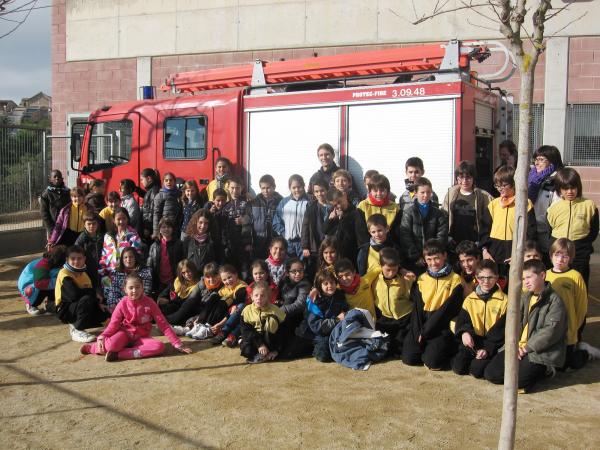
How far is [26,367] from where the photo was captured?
5695 millimetres

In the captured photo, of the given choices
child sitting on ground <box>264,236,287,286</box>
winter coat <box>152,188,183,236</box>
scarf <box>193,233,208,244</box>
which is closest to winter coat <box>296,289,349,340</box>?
child sitting on ground <box>264,236,287,286</box>

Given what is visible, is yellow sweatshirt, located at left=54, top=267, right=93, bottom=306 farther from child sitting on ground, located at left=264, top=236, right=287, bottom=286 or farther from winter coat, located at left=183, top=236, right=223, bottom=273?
child sitting on ground, located at left=264, top=236, right=287, bottom=286

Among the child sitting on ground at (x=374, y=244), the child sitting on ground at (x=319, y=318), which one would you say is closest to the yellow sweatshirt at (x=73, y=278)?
the child sitting on ground at (x=319, y=318)

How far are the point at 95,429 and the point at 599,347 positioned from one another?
180 inches

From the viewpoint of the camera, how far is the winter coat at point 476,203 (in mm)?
6516

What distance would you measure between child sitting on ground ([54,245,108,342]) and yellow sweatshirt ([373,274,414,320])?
2.84 meters

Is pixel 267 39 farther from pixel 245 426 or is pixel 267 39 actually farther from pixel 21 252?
pixel 245 426

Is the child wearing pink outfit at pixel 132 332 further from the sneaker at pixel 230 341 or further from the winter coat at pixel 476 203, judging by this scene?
the winter coat at pixel 476 203

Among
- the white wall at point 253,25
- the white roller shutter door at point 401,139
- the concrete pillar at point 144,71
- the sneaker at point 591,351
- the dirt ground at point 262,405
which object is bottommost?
the dirt ground at point 262,405

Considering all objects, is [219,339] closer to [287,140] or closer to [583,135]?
[287,140]

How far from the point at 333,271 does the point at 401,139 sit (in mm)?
1832

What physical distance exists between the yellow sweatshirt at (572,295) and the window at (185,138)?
4.79 meters

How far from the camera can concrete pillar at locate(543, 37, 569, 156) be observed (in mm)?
12883

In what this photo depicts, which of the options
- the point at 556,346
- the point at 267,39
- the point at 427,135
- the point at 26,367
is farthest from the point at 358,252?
the point at 267,39
